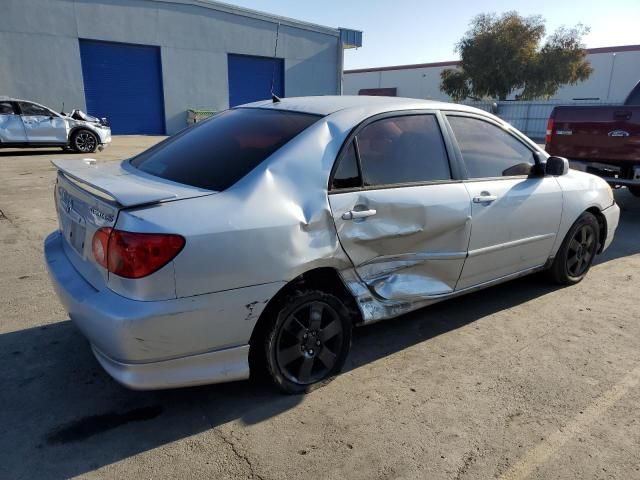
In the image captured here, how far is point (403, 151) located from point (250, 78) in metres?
25.3

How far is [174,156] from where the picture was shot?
124 inches

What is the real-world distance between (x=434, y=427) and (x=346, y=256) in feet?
3.36

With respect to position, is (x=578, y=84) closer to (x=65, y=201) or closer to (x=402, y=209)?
(x=402, y=209)

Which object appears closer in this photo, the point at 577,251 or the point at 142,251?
the point at 142,251

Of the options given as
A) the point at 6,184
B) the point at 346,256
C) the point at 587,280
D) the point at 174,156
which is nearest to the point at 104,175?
the point at 174,156

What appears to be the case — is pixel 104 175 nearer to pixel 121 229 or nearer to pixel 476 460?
pixel 121 229

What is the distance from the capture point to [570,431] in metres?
2.61

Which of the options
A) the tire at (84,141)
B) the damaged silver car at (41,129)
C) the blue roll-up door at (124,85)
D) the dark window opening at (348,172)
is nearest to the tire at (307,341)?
the dark window opening at (348,172)

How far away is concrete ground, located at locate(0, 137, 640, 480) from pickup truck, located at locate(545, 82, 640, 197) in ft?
12.5

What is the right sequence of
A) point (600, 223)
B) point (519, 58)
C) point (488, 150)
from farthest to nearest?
point (519, 58) < point (600, 223) < point (488, 150)

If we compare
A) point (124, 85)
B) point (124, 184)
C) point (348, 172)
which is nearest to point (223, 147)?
point (124, 184)

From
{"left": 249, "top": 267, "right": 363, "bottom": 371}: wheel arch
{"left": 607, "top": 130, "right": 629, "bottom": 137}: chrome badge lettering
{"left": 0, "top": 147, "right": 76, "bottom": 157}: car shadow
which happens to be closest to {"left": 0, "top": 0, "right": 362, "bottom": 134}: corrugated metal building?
{"left": 0, "top": 147, "right": 76, "bottom": 157}: car shadow

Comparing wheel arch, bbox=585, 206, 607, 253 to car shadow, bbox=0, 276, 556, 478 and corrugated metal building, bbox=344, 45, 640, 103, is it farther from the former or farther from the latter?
corrugated metal building, bbox=344, 45, 640, 103

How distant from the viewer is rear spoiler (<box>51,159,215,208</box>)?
234 centimetres
